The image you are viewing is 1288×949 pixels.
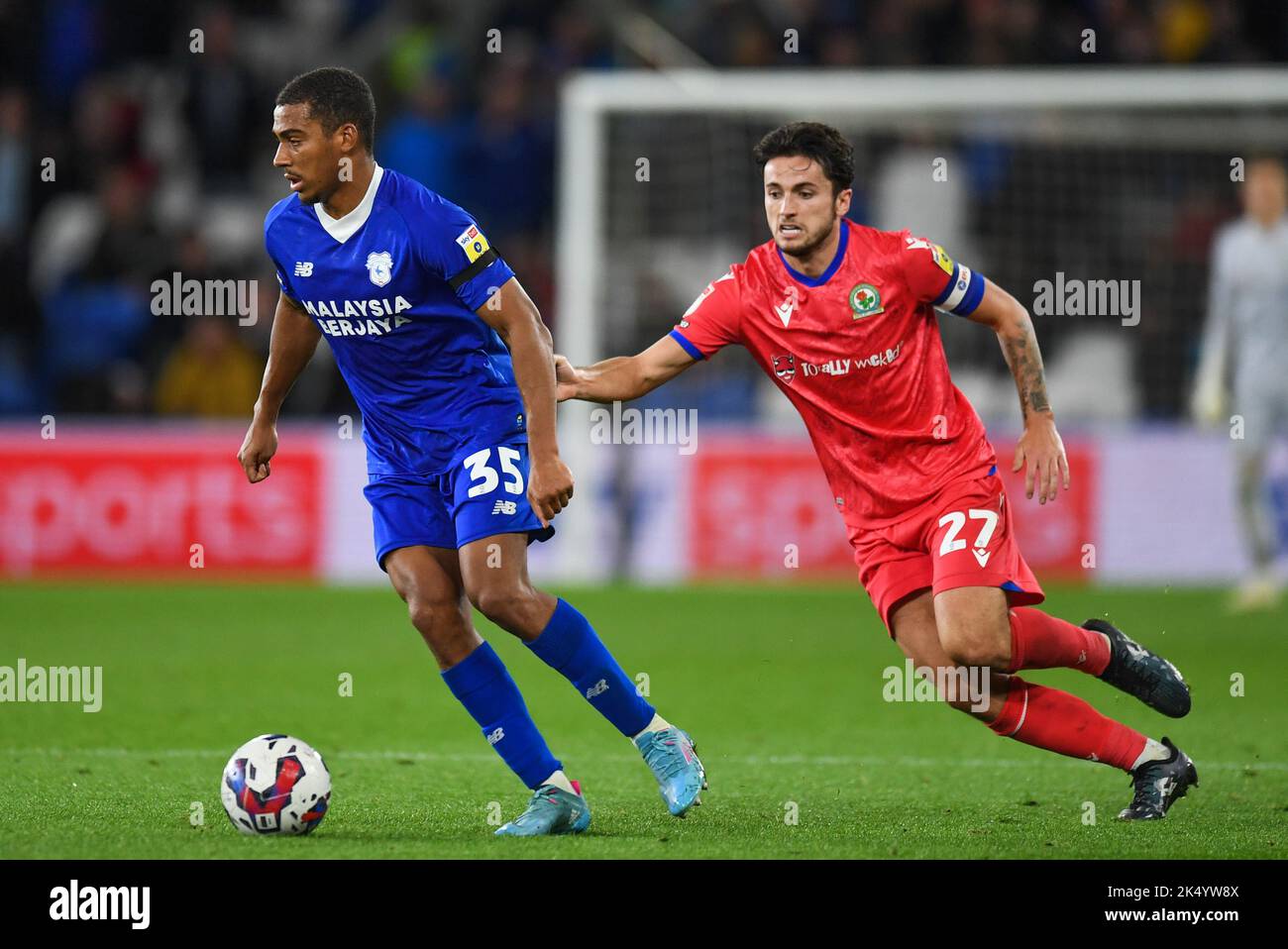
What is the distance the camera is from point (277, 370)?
6.09m

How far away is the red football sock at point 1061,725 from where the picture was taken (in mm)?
5793

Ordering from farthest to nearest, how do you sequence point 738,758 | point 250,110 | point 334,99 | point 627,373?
point 250,110, point 738,758, point 627,373, point 334,99

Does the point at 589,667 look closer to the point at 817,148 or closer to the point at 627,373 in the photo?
the point at 627,373

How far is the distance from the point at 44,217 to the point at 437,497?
40.5ft

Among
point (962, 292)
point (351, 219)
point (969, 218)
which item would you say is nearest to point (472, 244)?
point (351, 219)

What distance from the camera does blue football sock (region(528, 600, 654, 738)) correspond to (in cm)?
571

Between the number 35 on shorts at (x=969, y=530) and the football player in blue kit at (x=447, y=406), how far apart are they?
1.06m

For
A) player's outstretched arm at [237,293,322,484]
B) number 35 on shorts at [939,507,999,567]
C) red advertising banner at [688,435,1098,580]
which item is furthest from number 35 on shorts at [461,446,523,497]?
red advertising banner at [688,435,1098,580]

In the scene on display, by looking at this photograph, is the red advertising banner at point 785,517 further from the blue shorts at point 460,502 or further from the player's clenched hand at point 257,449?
the blue shorts at point 460,502

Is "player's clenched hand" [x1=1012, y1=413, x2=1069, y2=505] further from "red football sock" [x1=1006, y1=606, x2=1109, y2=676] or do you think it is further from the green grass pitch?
the green grass pitch

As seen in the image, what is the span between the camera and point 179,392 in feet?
50.7

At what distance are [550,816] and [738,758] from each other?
6.23 ft

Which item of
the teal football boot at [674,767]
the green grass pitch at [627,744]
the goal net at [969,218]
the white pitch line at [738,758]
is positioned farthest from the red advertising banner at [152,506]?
the teal football boot at [674,767]

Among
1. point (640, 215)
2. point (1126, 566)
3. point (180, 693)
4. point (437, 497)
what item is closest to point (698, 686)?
point (180, 693)
